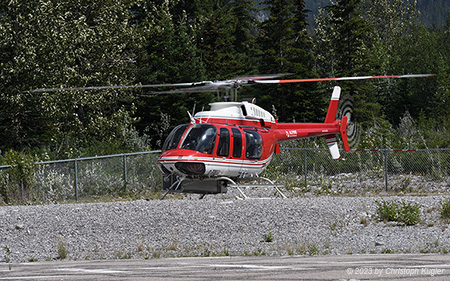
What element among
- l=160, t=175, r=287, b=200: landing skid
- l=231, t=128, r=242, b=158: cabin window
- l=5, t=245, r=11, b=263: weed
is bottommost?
l=160, t=175, r=287, b=200: landing skid

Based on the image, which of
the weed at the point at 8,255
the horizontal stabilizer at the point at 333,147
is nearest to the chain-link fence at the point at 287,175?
the horizontal stabilizer at the point at 333,147

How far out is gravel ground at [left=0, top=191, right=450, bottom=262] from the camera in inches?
424

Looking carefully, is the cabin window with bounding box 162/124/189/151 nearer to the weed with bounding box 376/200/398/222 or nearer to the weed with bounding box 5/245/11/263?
the weed with bounding box 376/200/398/222

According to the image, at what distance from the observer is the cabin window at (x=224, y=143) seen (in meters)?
16.1

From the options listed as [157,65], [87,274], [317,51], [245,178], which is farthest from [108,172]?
[317,51]

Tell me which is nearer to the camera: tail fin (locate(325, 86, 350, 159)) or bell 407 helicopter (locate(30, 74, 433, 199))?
bell 407 helicopter (locate(30, 74, 433, 199))

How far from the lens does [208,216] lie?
1257cm

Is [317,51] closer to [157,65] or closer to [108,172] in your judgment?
[157,65]

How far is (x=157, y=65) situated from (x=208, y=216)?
27.1 metres

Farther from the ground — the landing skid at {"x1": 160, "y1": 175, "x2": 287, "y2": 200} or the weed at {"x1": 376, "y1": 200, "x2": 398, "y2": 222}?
the weed at {"x1": 376, "y1": 200, "x2": 398, "y2": 222}

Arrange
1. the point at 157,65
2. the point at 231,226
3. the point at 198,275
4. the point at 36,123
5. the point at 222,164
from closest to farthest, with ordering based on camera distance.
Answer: the point at 198,275 < the point at 231,226 < the point at 222,164 < the point at 36,123 < the point at 157,65

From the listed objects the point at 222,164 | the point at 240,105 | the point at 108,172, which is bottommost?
the point at 108,172

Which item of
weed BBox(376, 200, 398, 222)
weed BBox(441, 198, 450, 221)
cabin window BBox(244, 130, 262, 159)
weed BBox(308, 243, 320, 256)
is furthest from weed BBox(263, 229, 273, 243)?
cabin window BBox(244, 130, 262, 159)

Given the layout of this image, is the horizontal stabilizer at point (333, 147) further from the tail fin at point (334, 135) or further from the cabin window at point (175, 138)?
the cabin window at point (175, 138)
